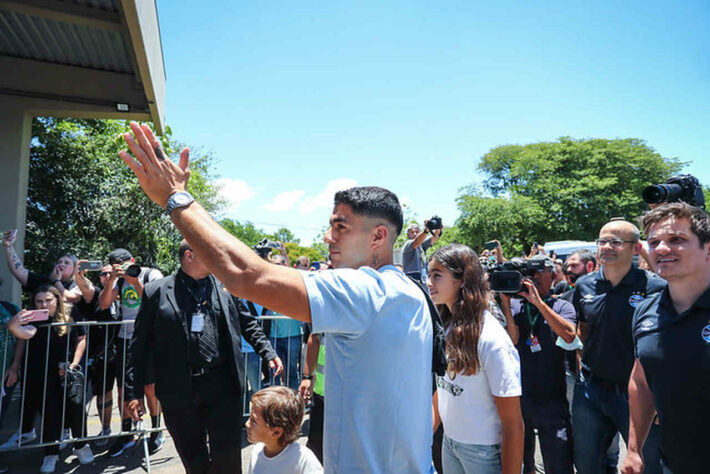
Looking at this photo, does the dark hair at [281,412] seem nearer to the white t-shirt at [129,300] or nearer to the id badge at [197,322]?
the id badge at [197,322]

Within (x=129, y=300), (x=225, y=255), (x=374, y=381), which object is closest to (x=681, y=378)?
(x=374, y=381)

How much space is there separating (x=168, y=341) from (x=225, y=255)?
7.91 feet

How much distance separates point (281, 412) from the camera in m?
2.75

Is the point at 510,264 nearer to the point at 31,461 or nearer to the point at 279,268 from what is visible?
the point at 279,268

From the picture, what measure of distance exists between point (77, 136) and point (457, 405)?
1530 centimetres

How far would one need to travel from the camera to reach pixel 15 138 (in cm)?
758

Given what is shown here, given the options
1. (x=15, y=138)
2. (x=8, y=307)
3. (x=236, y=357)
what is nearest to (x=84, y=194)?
(x=15, y=138)

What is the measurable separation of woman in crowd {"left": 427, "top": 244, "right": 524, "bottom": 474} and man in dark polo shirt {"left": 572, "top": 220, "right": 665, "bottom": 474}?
1.22m

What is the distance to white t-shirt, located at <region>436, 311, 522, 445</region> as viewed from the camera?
2.33m

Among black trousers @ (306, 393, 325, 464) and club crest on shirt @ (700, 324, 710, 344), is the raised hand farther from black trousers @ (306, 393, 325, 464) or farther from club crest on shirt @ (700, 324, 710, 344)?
black trousers @ (306, 393, 325, 464)

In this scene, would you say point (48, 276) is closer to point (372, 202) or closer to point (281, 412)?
point (281, 412)

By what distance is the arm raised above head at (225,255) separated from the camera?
1.27 m

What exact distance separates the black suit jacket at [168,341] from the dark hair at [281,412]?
63 centimetres

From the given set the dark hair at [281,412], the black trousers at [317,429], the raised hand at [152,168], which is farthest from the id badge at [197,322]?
the raised hand at [152,168]
